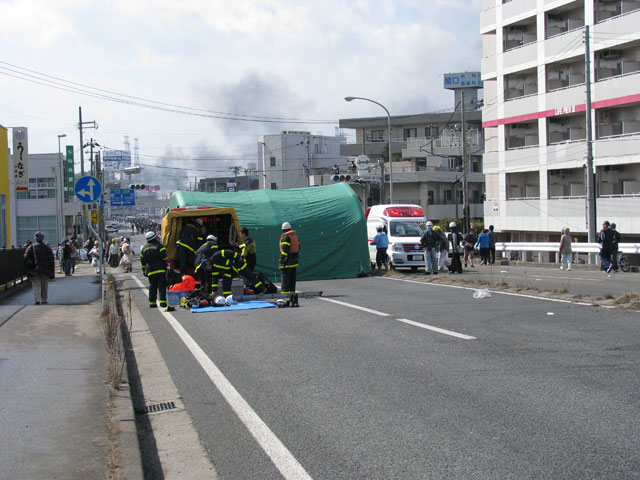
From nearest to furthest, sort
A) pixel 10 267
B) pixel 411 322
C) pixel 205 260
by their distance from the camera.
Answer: pixel 411 322 → pixel 205 260 → pixel 10 267

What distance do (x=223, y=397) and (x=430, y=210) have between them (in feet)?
182

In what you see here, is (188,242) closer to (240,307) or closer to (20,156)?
(240,307)

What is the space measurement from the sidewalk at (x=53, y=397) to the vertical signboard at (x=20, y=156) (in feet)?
76.3

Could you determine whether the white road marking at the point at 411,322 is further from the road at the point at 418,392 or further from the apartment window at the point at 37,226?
the apartment window at the point at 37,226

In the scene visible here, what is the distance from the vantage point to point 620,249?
26.9 metres

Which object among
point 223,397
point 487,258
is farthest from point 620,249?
point 223,397

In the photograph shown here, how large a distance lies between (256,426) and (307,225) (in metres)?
17.7

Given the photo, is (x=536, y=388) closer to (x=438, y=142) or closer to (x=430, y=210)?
(x=430, y=210)

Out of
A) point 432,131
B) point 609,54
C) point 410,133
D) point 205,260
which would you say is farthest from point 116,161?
point 205,260

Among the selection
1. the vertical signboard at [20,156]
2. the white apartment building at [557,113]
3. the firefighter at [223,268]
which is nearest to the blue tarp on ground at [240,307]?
the firefighter at [223,268]

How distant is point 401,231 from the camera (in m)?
27.0

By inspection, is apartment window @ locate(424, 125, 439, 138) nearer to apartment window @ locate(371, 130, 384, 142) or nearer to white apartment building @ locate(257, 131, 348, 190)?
apartment window @ locate(371, 130, 384, 142)

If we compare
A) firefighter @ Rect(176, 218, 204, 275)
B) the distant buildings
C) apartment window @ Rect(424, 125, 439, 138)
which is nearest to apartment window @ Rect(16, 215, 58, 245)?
the distant buildings

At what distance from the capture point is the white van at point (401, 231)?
85.5 feet
